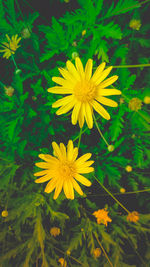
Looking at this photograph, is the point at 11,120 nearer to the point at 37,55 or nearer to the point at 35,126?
the point at 35,126

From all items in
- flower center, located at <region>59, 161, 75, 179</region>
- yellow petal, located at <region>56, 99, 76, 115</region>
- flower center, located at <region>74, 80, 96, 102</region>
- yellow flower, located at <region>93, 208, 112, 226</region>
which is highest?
flower center, located at <region>74, 80, 96, 102</region>

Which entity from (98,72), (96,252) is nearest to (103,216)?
(96,252)

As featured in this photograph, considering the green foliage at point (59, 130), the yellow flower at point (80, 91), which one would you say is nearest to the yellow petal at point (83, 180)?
the green foliage at point (59, 130)

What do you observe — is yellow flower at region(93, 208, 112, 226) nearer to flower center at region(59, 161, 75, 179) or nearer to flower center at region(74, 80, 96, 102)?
flower center at region(59, 161, 75, 179)

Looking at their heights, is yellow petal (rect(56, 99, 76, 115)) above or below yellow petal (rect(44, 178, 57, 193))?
above

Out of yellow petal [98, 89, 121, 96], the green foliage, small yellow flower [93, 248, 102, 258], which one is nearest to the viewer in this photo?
yellow petal [98, 89, 121, 96]

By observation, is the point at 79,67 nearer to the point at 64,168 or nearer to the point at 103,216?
the point at 64,168

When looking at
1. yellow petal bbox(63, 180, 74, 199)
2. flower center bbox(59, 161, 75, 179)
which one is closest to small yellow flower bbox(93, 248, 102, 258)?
yellow petal bbox(63, 180, 74, 199)
